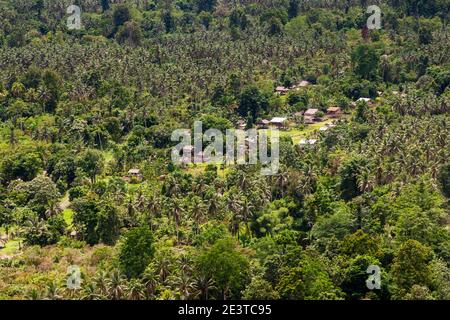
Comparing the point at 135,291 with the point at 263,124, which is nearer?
the point at 135,291

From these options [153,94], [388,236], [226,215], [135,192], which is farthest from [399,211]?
[153,94]

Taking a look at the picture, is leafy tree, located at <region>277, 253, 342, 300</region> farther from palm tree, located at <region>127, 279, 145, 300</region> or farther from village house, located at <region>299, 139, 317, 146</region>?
village house, located at <region>299, 139, 317, 146</region>

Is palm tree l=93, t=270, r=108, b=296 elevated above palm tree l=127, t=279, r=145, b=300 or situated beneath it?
elevated above

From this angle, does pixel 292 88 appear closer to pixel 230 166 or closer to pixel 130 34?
pixel 230 166

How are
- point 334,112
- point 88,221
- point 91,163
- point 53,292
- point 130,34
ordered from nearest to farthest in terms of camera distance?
point 53,292 → point 88,221 → point 91,163 → point 334,112 → point 130,34

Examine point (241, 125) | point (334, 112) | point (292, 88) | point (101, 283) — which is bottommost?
point (101, 283)

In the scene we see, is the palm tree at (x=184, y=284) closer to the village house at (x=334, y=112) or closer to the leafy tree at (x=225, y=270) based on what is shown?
the leafy tree at (x=225, y=270)

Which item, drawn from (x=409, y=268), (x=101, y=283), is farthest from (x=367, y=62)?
(x=101, y=283)

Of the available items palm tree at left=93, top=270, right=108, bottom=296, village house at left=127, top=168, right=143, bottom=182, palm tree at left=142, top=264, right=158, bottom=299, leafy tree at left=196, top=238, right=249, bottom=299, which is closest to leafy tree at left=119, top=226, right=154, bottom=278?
palm tree at left=142, top=264, right=158, bottom=299

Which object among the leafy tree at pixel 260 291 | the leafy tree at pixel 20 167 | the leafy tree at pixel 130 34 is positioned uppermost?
the leafy tree at pixel 130 34

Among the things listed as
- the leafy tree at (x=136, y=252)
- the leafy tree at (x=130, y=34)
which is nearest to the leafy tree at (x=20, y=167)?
the leafy tree at (x=136, y=252)

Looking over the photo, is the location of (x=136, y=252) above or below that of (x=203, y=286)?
above
